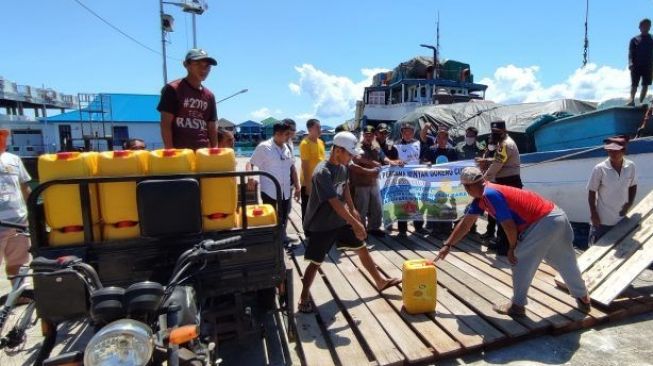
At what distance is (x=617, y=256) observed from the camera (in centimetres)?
428

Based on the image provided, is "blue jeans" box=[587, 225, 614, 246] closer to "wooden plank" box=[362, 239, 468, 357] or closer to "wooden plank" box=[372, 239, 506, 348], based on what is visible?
"wooden plank" box=[372, 239, 506, 348]

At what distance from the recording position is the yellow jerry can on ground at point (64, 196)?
2486 millimetres

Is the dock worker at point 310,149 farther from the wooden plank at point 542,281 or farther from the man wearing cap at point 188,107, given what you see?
the wooden plank at point 542,281

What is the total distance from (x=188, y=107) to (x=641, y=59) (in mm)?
7510

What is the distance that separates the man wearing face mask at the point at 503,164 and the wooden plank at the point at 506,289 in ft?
2.37

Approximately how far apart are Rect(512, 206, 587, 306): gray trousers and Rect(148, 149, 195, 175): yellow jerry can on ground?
300cm

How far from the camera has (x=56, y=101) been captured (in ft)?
191

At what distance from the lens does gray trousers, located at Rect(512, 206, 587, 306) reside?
3.66m

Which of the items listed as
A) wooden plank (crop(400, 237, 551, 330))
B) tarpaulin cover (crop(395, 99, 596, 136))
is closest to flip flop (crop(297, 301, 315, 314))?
wooden plank (crop(400, 237, 551, 330))

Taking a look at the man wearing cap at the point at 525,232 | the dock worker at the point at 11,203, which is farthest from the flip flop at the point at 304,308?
the dock worker at the point at 11,203

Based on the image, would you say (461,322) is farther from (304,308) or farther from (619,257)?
(619,257)

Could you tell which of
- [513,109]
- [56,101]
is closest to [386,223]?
[513,109]

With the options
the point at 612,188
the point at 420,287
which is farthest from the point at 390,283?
the point at 612,188

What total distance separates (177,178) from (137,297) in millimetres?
971
